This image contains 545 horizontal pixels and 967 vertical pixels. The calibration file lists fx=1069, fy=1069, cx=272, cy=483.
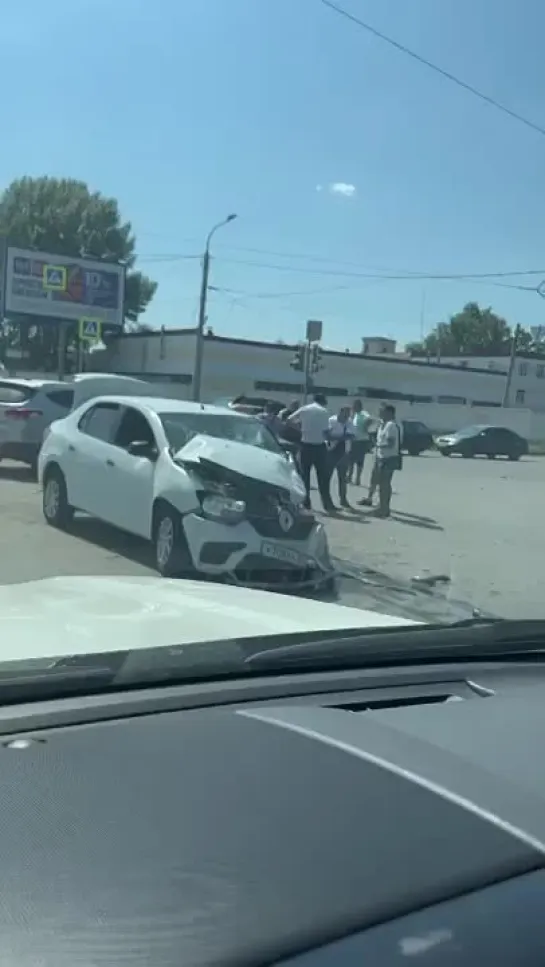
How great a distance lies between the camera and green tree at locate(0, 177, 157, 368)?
65.2 m

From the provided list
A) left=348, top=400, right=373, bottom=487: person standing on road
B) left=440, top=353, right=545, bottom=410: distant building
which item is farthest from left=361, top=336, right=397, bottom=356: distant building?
left=348, top=400, right=373, bottom=487: person standing on road

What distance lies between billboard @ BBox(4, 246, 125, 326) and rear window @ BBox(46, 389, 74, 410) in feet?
91.8

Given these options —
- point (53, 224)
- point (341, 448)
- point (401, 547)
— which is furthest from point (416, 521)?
point (53, 224)

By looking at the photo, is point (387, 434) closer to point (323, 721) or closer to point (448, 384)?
point (323, 721)

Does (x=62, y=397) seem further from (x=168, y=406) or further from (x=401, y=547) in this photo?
(x=401, y=547)

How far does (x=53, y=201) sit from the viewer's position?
6631 centimetres

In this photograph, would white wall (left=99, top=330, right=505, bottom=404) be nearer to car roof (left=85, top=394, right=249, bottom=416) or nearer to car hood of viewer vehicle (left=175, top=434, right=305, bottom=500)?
car roof (left=85, top=394, right=249, bottom=416)

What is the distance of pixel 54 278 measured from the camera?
150ft

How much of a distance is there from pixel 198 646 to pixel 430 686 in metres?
0.66

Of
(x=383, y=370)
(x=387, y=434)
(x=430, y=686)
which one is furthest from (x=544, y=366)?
(x=430, y=686)

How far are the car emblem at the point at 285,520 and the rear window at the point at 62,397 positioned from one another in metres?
9.99

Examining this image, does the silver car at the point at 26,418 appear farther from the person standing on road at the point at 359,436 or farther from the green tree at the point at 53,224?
the green tree at the point at 53,224

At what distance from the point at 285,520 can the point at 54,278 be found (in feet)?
129

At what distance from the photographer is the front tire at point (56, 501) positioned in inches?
445
